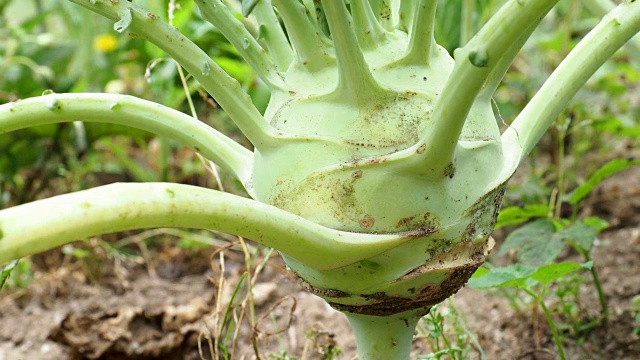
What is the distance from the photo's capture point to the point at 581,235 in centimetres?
123

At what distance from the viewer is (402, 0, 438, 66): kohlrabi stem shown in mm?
767

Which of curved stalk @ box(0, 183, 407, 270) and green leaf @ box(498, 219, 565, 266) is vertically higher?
green leaf @ box(498, 219, 565, 266)

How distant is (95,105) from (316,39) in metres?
0.27

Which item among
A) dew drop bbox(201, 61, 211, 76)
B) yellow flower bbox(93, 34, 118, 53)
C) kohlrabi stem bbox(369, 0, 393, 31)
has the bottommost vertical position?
dew drop bbox(201, 61, 211, 76)

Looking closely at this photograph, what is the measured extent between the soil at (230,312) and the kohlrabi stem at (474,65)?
514 millimetres

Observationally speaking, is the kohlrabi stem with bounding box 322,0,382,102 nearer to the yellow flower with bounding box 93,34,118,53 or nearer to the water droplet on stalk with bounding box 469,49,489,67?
the water droplet on stalk with bounding box 469,49,489,67

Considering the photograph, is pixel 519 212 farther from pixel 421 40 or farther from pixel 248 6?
pixel 248 6

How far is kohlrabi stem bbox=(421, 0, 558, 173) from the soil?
0.51 meters

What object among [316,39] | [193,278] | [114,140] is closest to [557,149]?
[193,278]

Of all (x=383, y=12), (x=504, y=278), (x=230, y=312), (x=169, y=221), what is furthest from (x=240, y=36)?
(x=230, y=312)

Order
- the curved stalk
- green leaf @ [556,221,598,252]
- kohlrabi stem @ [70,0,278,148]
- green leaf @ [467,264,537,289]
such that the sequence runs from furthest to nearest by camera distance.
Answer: green leaf @ [556,221,598,252], green leaf @ [467,264,537,289], kohlrabi stem @ [70,0,278,148], the curved stalk

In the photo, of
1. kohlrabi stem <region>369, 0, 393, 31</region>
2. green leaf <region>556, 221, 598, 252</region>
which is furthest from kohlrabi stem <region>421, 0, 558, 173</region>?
green leaf <region>556, 221, 598, 252</region>

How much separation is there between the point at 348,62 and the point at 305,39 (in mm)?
104

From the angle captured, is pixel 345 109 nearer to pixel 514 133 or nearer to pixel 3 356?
pixel 514 133
